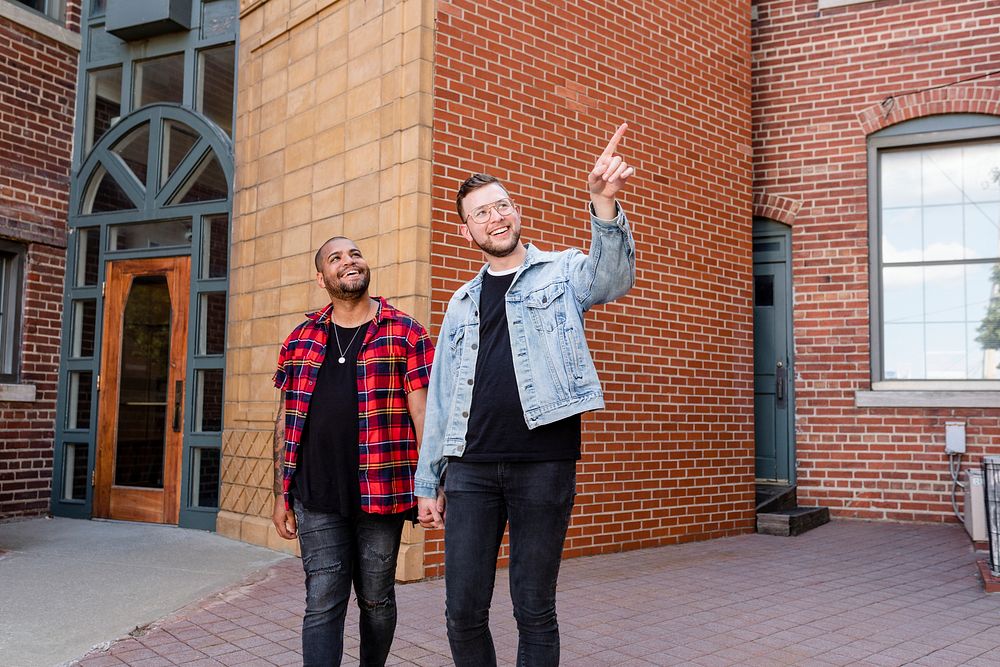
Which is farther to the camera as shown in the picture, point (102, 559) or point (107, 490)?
point (107, 490)

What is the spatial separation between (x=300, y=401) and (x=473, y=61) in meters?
3.67

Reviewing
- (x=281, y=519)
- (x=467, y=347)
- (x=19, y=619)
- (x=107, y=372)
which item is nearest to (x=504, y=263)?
(x=467, y=347)

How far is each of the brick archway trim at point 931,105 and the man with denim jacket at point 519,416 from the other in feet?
22.8

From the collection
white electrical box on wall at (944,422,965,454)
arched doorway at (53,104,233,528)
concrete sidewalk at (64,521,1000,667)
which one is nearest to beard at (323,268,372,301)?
concrete sidewalk at (64,521,1000,667)

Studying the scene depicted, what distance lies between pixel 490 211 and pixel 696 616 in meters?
3.01

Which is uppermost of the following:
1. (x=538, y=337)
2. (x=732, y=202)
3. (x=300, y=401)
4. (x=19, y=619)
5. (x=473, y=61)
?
(x=473, y=61)

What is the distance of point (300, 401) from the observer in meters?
3.39

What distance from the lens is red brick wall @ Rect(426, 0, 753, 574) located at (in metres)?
6.34

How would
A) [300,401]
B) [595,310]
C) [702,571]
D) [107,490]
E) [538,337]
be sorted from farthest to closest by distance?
[107,490]
[595,310]
[702,571]
[300,401]
[538,337]

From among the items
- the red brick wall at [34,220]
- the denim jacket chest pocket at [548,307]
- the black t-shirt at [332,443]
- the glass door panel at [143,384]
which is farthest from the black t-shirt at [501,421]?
the red brick wall at [34,220]

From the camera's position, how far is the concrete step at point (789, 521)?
7.93m

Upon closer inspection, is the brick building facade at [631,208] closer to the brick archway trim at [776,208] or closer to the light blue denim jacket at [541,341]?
the brick archway trim at [776,208]

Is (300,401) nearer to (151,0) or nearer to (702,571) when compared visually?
(702,571)

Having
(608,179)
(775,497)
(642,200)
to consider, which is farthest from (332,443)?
(775,497)
